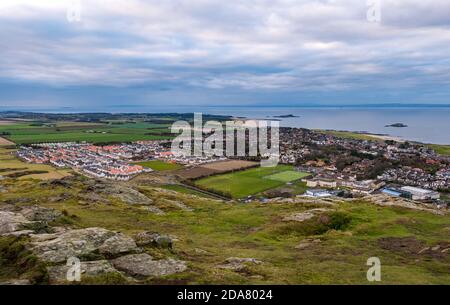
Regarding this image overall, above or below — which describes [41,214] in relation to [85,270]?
below

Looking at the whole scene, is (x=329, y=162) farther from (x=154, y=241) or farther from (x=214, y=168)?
(x=154, y=241)

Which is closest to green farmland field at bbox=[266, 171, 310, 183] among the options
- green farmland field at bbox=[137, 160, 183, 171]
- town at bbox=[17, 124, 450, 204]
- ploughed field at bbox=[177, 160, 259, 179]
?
town at bbox=[17, 124, 450, 204]

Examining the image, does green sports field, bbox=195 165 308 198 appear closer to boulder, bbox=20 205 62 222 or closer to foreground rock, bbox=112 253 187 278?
boulder, bbox=20 205 62 222

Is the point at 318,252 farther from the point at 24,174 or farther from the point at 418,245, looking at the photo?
the point at 24,174

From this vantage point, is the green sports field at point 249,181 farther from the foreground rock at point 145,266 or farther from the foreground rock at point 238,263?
the foreground rock at point 145,266

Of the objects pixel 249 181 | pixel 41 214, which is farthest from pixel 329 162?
pixel 41 214
